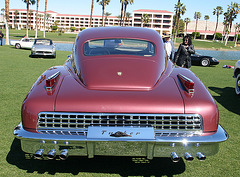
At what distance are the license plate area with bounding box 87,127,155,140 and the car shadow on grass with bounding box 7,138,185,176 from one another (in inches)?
33.4

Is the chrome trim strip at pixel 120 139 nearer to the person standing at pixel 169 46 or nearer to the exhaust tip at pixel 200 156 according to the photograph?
the exhaust tip at pixel 200 156

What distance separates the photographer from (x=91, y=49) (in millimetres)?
3873

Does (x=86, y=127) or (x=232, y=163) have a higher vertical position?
(x=86, y=127)

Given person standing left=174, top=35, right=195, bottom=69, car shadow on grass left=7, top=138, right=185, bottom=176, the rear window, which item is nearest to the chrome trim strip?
car shadow on grass left=7, top=138, right=185, bottom=176

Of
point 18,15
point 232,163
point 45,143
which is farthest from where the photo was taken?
point 18,15

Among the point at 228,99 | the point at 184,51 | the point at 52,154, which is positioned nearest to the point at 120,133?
the point at 52,154

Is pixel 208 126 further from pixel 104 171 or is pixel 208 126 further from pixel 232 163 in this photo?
pixel 104 171

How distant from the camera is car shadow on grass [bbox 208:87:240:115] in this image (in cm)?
632

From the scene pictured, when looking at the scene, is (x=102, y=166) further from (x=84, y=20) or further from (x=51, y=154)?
(x=84, y=20)

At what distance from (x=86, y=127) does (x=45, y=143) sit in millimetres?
432

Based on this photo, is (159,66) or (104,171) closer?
(104,171)

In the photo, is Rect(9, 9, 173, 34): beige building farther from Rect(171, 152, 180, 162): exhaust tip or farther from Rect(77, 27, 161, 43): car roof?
Rect(171, 152, 180, 162): exhaust tip

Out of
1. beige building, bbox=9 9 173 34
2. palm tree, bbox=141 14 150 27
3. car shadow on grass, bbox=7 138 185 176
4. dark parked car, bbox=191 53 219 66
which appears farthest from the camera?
beige building, bbox=9 9 173 34

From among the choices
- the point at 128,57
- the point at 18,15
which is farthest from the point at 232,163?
the point at 18,15
